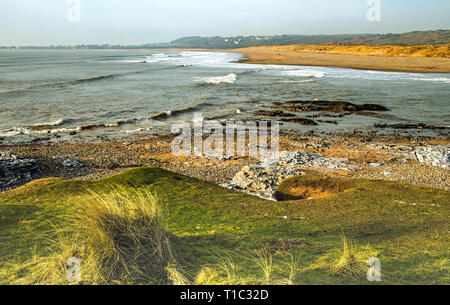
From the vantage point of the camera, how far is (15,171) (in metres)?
12.2

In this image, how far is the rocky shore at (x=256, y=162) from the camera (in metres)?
Answer: 11.5

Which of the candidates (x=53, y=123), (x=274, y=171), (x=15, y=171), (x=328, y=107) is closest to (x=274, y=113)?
(x=328, y=107)

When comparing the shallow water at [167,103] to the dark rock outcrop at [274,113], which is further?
the dark rock outcrop at [274,113]

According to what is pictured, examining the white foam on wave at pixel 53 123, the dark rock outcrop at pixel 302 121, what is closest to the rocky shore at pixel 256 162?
the dark rock outcrop at pixel 302 121

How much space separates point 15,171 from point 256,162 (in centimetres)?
932

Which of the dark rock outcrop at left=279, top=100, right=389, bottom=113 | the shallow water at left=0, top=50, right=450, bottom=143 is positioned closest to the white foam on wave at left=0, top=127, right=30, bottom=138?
the shallow water at left=0, top=50, right=450, bottom=143

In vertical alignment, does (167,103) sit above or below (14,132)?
above

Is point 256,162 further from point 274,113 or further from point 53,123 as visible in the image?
point 53,123

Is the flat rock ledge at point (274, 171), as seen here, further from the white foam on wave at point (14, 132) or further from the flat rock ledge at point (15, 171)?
the white foam on wave at point (14, 132)

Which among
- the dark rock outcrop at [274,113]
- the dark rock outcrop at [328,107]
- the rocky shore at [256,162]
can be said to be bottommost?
the rocky shore at [256,162]

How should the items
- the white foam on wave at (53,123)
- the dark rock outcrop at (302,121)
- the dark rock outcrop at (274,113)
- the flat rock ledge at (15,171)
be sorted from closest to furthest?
the flat rock ledge at (15,171)
the white foam on wave at (53,123)
the dark rock outcrop at (302,121)
the dark rock outcrop at (274,113)
